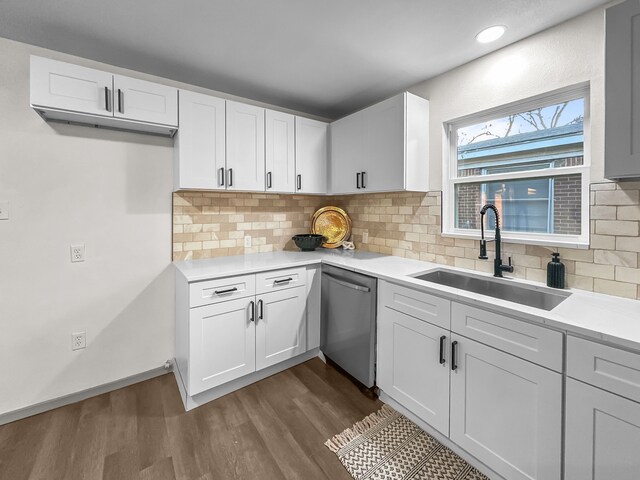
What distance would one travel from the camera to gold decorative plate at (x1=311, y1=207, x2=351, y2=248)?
327 cm

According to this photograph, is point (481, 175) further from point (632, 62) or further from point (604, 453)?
point (604, 453)

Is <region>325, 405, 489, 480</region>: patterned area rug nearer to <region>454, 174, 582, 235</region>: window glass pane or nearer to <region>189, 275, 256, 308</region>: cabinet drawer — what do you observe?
<region>189, 275, 256, 308</region>: cabinet drawer

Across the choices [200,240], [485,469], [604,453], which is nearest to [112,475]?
[200,240]

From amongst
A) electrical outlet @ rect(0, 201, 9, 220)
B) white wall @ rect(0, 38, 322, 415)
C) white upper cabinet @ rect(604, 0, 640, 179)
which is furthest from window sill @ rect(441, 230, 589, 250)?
electrical outlet @ rect(0, 201, 9, 220)

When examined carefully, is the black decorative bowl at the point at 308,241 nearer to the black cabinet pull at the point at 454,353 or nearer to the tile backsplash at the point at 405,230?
the tile backsplash at the point at 405,230

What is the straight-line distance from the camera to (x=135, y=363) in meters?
2.39

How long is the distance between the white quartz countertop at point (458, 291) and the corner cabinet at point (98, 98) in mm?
1101

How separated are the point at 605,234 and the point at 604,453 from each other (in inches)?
42.1

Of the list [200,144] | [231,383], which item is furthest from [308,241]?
[231,383]

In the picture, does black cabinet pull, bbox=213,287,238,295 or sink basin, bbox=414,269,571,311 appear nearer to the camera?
sink basin, bbox=414,269,571,311

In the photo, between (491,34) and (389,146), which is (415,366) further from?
(491,34)

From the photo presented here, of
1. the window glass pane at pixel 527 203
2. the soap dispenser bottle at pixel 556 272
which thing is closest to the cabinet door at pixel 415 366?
the soap dispenser bottle at pixel 556 272

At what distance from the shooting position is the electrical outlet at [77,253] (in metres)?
2.12

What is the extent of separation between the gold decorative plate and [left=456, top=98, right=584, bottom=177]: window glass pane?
129 cm
